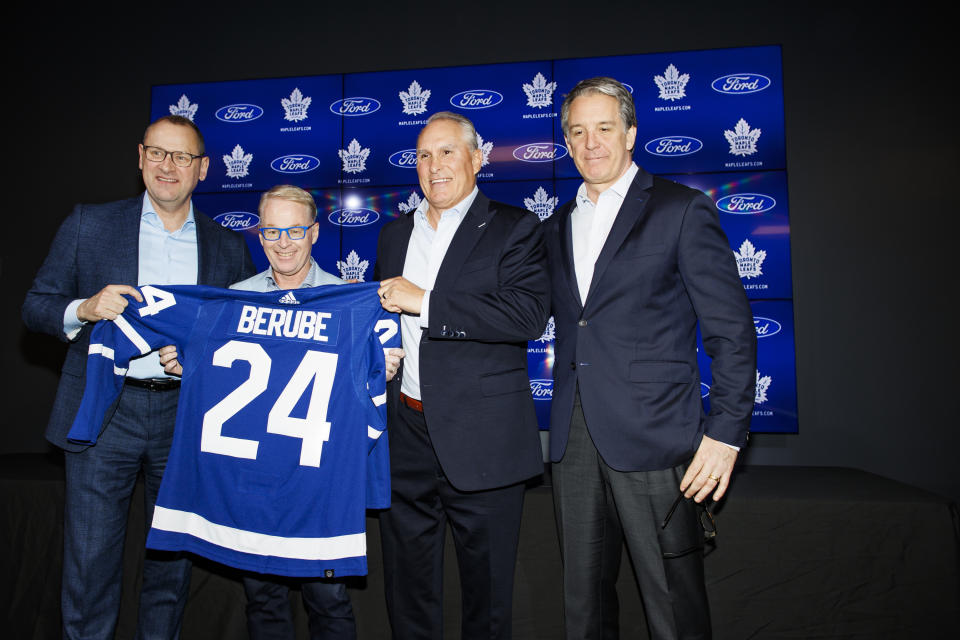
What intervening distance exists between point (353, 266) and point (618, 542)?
2765 mm

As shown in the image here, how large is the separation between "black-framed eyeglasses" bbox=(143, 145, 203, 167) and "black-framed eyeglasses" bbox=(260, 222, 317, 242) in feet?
1.23

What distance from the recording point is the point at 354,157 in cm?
390

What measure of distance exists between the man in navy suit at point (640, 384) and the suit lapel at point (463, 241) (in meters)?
0.29

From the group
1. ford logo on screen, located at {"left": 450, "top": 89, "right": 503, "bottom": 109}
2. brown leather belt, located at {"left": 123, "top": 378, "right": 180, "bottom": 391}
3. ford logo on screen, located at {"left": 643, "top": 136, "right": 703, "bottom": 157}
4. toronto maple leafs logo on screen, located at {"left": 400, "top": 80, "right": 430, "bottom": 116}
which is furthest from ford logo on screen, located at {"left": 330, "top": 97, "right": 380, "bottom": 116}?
brown leather belt, located at {"left": 123, "top": 378, "right": 180, "bottom": 391}

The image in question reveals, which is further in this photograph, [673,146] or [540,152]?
[540,152]

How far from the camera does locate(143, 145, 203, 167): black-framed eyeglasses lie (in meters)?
1.79

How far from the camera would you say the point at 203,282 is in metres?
1.88

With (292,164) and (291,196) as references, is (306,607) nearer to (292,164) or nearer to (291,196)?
(291,196)

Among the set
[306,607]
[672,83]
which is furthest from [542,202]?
[306,607]

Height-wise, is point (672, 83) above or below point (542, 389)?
above

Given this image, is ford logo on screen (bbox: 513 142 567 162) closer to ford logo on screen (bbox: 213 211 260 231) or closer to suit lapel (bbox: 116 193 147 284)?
ford logo on screen (bbox: 213 211 260 231)

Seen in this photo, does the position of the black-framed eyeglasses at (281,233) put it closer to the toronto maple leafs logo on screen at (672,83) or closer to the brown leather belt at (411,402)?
the brown leather belt at (411,402)

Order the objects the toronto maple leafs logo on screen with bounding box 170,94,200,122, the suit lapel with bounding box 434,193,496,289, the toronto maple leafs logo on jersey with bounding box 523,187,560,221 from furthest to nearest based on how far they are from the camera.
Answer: the toronto maple leafs logo on screen with bounding box 170,94,200,122 < the toronto maple leafs logo on jersey with bounding box 523,187,560,221 < the suit lapel with bounding box 434,193,496,289

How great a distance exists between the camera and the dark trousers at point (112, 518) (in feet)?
5.65
